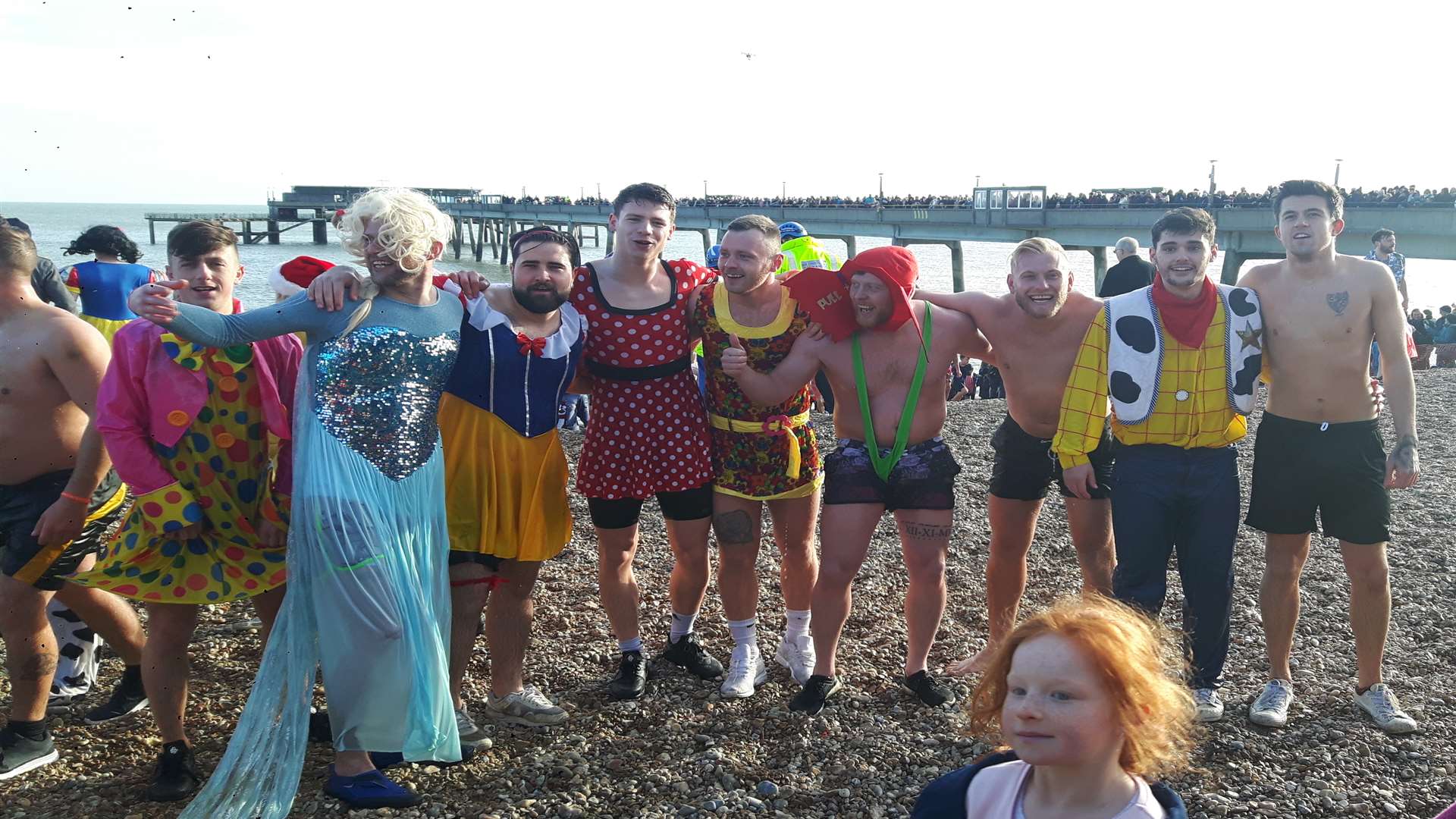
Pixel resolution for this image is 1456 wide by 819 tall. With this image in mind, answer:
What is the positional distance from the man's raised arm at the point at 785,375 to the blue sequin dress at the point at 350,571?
4.25 feet

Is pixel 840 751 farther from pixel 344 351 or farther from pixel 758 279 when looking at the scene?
pixel 344 351

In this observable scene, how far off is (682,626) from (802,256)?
3.63 metres

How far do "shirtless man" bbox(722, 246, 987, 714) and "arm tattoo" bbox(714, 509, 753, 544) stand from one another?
13.2 inches

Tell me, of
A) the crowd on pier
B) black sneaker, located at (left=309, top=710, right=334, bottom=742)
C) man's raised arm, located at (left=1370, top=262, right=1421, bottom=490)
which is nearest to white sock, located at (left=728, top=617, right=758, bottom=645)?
black sneaker, located at (left=309, top=710, right=334, bottom=742)

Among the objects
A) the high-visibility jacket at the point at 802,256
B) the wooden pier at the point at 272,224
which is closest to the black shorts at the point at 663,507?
the high-visibility jacket at the point at 802,256

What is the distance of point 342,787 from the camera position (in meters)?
3.20

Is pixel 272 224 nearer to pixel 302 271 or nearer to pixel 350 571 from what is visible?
pixel 302 271

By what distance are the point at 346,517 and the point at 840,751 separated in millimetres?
1912

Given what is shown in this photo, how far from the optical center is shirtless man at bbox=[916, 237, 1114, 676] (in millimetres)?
4207

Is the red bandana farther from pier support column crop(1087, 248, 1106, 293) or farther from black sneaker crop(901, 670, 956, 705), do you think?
pier support column crop(1087, 248, 1106, 293)

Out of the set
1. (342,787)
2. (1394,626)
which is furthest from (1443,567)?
(342,787)

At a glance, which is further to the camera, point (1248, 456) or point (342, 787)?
point (1248, 456)

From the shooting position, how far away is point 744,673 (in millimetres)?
4207

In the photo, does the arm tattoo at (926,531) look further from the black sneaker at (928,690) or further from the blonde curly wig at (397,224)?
the blonde curly wig at (397,224)
